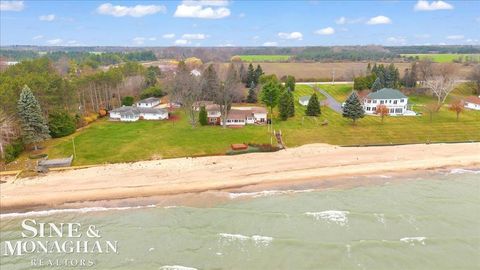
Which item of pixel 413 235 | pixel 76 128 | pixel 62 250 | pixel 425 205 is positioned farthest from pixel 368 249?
pixel 76 128

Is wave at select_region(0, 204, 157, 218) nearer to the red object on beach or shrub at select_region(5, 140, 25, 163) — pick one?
shrub at select_region(5, 140, 25, 163)

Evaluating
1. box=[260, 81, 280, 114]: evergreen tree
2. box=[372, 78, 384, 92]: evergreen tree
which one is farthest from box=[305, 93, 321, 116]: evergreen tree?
box=[372, 78, 384, 92]: evergreen tree

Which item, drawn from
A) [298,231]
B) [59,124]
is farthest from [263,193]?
[59,124]

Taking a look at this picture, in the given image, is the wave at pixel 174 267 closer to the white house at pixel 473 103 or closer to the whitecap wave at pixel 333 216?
the whitecap wave at pixel 333 216

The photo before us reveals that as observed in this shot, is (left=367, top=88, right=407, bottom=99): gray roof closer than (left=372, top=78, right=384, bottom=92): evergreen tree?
Yes

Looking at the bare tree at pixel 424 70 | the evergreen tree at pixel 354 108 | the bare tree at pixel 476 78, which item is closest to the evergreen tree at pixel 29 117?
the evergreen tree at pixel 354 108

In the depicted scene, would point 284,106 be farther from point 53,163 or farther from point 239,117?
point 53,163
